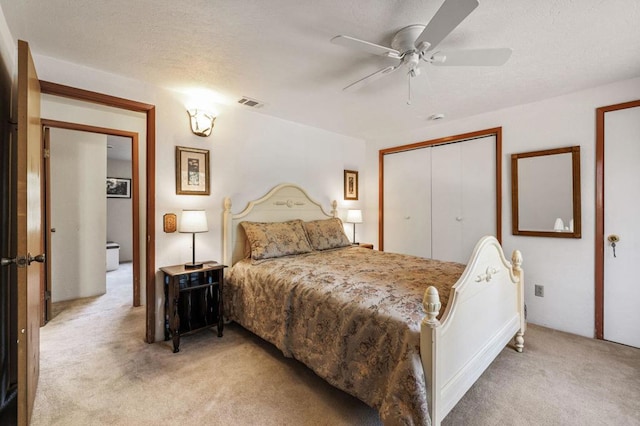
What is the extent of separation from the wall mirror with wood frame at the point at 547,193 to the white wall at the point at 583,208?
0.22 ft

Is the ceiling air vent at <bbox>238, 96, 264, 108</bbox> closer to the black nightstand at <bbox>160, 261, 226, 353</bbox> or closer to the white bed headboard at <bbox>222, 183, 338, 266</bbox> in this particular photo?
the white bed headboard at <bbox>222, 183, 338, 266</bbox>

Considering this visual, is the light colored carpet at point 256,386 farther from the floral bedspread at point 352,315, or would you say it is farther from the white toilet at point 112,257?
the white toilet at point 112,257

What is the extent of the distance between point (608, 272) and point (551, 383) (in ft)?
4.74

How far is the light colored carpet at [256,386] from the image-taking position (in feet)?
5.66

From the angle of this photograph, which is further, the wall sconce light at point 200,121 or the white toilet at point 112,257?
the white toilet at point 112,257

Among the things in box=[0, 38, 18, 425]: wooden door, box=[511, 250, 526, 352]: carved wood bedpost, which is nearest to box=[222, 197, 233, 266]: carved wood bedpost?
box=[0, 38, 18, 425]: wooden door

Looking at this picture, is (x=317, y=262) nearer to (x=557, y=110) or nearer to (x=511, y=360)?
(x=511, y=360)

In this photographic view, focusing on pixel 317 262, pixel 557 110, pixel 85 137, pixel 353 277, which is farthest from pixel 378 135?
pixel 85 137

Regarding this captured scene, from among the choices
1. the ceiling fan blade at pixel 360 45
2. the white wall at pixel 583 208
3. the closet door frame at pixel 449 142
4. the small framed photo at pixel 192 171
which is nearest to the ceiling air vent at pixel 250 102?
the small framed photo at pixel 192 171

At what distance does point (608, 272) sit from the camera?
2.74 m

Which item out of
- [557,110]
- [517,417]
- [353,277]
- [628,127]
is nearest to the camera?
[517,417]

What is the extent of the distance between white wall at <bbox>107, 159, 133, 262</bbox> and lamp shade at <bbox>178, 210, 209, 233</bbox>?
461 centimetres

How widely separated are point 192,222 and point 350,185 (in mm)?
2639

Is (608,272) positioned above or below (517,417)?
above
